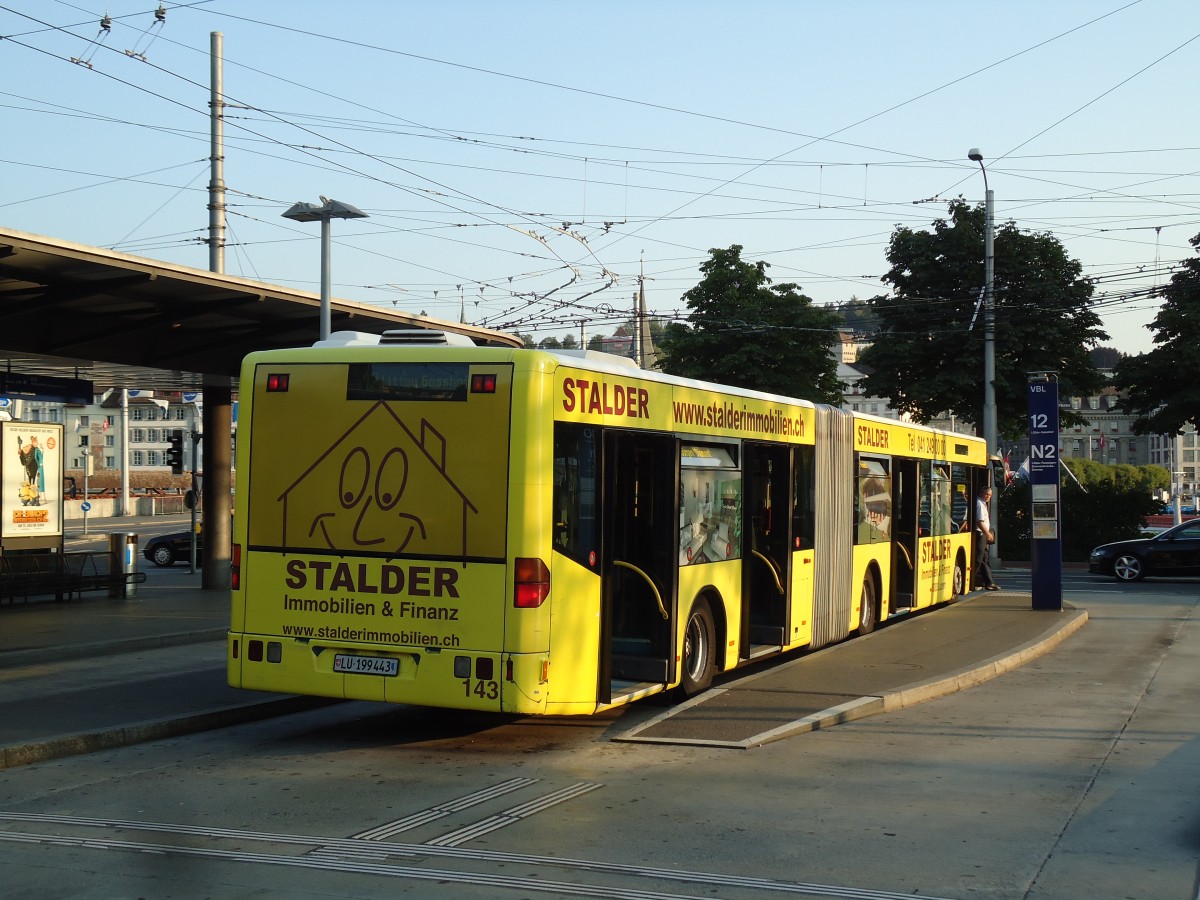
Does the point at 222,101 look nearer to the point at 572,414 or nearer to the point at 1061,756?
the point at 572,414

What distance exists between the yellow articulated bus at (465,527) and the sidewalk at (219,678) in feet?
3.04

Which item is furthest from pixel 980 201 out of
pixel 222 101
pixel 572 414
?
pixel 572 414

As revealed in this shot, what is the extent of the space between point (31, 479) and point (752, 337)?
2838 centimetres

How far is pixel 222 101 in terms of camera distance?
23.3 meters

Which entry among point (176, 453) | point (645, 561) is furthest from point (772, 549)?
point (176, 453)

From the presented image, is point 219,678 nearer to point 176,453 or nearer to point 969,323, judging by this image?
point 176,453

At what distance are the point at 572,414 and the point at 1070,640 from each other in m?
10.7

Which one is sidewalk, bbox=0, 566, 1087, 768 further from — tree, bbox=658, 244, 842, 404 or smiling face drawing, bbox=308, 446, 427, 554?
tree, bbox=658, 244, 842, 404

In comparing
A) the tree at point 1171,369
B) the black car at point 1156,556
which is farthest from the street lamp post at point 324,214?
the tree at point 1171,369

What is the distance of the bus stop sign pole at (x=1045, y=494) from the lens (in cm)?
2058

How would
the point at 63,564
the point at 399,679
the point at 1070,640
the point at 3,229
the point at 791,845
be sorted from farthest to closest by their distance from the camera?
the point at 63,564, the point at 1070,640, the point at 3,229, the point at 399,679, the point at 791,845

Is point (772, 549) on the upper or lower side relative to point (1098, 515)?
lower

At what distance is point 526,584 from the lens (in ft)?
30.2

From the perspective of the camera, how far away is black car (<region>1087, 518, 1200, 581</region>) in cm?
2912
